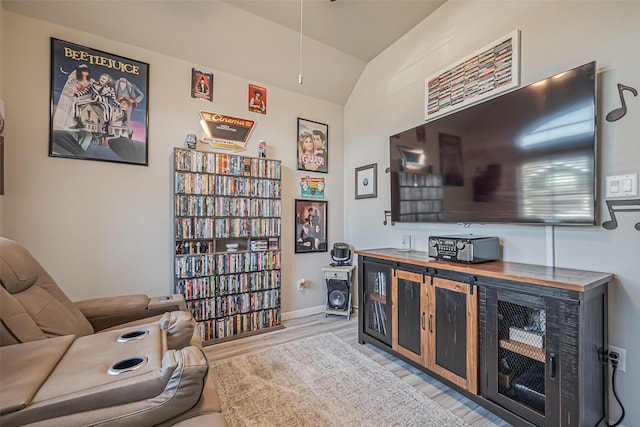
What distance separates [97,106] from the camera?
7.80 ft

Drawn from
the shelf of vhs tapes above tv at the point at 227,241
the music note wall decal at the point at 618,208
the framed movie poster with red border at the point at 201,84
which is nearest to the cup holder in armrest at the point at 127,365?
the shelf of vhs tapes above tv at the point at 227,241

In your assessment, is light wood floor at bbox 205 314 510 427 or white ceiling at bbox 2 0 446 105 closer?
light wood floor at bbox 205 314 510 427

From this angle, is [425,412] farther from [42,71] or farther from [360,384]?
[42,71]

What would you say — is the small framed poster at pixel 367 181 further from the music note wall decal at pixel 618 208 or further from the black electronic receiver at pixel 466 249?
the music note wall decal at pixel 618 208

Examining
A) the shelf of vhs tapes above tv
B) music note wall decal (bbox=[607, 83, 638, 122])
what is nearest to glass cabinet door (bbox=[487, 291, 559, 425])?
music note wall decal (bbox=[607, 83, 638, 122])

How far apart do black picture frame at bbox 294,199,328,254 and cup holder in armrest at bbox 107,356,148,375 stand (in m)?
2.41

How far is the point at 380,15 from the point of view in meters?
2.69

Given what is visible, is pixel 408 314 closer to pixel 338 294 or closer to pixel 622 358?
pixel 622 358

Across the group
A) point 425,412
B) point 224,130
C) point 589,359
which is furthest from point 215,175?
point 589,359

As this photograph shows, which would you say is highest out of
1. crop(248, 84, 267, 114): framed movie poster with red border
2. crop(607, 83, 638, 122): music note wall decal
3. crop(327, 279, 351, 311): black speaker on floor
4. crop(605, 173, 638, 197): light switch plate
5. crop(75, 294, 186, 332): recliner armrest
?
crop(248, 84, 267, 114): framed movie poster with red border

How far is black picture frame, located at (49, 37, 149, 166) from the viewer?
224 centimetres

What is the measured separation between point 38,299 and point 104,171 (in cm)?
140

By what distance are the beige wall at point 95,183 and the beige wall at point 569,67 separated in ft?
6.10

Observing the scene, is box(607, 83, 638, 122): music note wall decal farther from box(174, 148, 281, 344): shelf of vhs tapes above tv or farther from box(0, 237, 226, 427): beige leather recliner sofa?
box(174, 148, 281, 344): shelf of vhs tapes above tv
